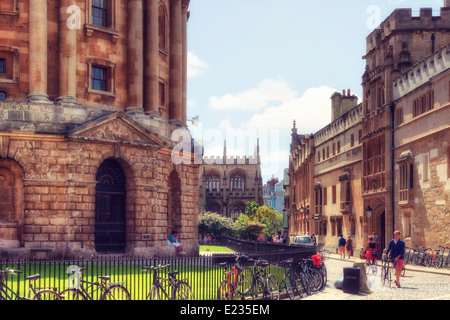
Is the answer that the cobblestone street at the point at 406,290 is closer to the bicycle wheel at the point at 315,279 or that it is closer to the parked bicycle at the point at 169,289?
the bicycle wheel at the point at 315,279

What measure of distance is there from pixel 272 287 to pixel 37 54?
1892 centimetres

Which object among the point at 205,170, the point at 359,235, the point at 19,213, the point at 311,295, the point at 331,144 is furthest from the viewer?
the point at 205,170

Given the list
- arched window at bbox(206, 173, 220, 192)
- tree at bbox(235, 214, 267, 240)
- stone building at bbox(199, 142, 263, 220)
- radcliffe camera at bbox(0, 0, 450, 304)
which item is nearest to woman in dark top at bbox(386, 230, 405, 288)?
radcliffe camera at bbox(0, 0, 450, 304)

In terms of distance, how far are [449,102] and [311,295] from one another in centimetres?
1736

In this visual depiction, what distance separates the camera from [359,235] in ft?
163

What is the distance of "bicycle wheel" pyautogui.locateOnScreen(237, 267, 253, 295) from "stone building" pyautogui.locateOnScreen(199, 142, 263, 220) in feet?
342

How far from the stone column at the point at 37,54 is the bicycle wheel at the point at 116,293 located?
19.4 m

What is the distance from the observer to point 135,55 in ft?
121

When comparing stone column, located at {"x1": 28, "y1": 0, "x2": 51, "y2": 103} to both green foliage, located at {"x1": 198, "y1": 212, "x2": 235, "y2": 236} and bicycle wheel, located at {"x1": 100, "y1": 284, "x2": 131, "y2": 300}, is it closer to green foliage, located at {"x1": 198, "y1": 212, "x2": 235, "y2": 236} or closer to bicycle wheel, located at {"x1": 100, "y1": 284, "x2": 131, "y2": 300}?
bicycle wheel, located at {"x1": 100, "y1": 284, "x2": 131, "y2": 300}

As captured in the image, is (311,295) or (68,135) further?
(68,135)

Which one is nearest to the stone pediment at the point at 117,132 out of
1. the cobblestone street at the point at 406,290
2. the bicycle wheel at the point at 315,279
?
the cobblestone street at the point at 406,290

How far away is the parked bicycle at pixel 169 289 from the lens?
1634 cm
